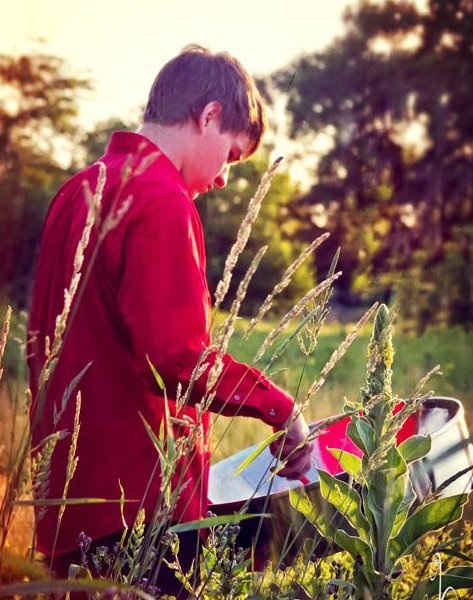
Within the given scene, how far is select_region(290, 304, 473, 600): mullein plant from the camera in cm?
163

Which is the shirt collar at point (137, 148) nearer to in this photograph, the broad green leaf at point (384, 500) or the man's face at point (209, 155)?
the man's face at point (209, 155)

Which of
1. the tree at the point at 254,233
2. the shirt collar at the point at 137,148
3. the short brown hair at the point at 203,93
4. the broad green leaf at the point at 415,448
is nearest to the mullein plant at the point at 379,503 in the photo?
the broad green leaf at the point at 415,448

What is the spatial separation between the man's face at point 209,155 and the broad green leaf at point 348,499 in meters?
0.93

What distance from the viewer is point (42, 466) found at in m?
1.35

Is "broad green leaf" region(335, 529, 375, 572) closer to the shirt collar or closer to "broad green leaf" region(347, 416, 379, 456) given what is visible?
"broad green leaf" region(347, 416, 379, 456)

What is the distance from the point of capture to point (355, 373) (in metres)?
9.70

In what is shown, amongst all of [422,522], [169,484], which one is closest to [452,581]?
[422,522]

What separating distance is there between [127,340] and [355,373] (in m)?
7.63

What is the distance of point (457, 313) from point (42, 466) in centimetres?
1541

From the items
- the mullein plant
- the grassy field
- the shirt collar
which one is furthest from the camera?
the grassy field

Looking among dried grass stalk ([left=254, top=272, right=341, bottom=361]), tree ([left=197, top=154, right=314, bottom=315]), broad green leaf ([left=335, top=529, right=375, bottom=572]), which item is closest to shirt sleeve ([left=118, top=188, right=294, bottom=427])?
broad green leaf ([left=335, top=529, right=375, bottom=572])

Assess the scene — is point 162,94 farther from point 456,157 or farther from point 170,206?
point 456,157

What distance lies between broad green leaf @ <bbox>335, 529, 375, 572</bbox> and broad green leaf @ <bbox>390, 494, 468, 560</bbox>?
5 cm

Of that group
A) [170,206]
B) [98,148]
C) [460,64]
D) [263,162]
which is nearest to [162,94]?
[170,206]
